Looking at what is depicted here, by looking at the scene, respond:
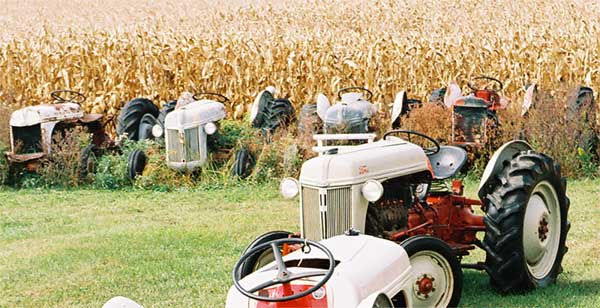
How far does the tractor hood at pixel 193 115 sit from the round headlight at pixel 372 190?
7.05 m

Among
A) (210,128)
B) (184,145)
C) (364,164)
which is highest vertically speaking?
(364,164)

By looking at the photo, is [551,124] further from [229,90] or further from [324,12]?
[324,12]

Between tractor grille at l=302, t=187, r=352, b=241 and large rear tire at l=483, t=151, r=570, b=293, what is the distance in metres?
1.12

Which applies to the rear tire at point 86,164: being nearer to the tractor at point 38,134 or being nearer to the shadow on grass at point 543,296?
the tractor at point 38,134

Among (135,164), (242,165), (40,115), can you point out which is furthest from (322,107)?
(40,115)

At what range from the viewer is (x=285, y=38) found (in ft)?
61.2

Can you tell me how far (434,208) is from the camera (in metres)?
7.83

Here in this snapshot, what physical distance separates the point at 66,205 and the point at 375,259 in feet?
25.8

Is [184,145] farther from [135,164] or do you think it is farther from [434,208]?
[434,208]

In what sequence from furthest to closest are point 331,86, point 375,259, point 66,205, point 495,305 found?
point 331,86
point 66,205
point 495,305
point 375,259

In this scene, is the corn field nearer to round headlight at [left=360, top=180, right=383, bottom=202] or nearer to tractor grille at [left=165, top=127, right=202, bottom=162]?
tractor grille at [left=165, top=127, right=202, bottom=162]

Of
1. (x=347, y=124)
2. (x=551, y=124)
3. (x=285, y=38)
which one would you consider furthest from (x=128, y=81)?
(x=551, y=124)

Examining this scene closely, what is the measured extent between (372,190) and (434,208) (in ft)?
3.75

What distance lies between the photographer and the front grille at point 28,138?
14305mm
